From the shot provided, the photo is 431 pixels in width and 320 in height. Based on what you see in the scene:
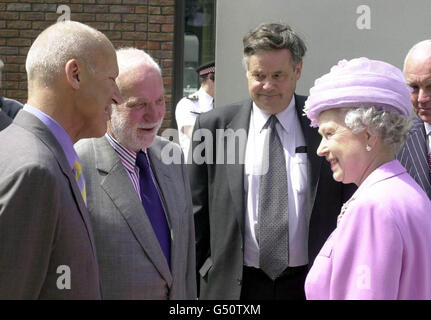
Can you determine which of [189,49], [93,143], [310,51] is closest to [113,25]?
[189,49]

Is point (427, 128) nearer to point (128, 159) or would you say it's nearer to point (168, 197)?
point (168, 197)

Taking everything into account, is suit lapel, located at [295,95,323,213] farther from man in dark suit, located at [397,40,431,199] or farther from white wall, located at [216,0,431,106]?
white wall, located at [216,0,431,106]

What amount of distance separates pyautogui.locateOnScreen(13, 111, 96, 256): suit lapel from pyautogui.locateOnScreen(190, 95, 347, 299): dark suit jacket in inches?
52.6

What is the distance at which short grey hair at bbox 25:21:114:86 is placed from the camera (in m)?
2.23

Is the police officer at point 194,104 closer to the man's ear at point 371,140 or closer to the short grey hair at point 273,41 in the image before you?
the short grey hair at point 273,41

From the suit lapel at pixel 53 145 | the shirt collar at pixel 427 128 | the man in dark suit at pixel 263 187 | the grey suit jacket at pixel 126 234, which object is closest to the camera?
the suit lapel at pixel 53 145

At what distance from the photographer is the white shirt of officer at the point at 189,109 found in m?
6.55

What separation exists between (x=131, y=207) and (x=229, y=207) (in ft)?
2.74

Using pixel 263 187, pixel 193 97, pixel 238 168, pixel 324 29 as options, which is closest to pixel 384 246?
pixel 263 187

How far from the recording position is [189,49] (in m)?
7.14

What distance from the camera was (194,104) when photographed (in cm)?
670

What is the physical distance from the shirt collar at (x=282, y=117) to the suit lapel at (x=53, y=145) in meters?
1.61

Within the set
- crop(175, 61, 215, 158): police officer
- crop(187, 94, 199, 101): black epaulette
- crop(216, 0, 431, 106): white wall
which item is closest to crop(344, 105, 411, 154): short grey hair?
crop(216, 0, 431, 106): white wall

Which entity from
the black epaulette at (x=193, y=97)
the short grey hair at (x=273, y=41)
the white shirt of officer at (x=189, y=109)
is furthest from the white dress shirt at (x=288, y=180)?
the black epaulette at (x=193, y=97)
